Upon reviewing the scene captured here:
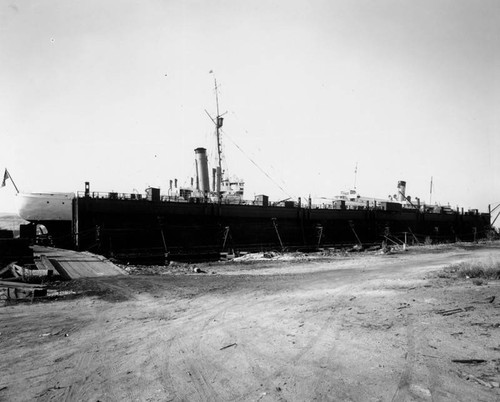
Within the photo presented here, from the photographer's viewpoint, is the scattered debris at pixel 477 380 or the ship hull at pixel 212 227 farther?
the ship hull at pixel 212 227

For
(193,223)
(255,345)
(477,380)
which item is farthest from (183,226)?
(477,380)

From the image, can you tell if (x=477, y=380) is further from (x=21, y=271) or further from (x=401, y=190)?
(x=401, y=190)

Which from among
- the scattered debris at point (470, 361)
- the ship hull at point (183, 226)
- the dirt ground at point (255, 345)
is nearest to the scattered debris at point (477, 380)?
the dirt ground at point (255, 345)

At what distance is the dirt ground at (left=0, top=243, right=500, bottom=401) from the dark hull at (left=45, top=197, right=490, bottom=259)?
1108 cm

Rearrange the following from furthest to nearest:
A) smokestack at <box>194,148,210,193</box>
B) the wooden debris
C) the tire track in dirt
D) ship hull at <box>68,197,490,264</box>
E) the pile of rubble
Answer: smokestack at <box>194,148,210,193</box> < ship hull at <box>68,197,490,264</box> < the pile of rubble < the wooden debris < the tire track in dirt

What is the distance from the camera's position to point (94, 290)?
30.4ft

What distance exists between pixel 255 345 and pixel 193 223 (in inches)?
720

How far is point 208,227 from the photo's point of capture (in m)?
23.5

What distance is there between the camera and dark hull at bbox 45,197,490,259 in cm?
1945

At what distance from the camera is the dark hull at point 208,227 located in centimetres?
1945

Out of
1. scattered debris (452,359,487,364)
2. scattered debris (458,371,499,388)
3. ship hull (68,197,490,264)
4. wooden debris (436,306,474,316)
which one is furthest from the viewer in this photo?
ship hull (68,197,490,264)

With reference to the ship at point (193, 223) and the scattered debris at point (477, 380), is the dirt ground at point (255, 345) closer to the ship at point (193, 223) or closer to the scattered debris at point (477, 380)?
the scattered debris at point (477, 380)

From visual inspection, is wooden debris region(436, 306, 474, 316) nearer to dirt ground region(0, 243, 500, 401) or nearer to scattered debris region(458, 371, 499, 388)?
dirt ground region(0, 243, 500, 401)

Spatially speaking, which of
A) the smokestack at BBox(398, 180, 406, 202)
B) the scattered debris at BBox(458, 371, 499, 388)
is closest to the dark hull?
the smokestack at BBox(398, 180, 406, 202)
